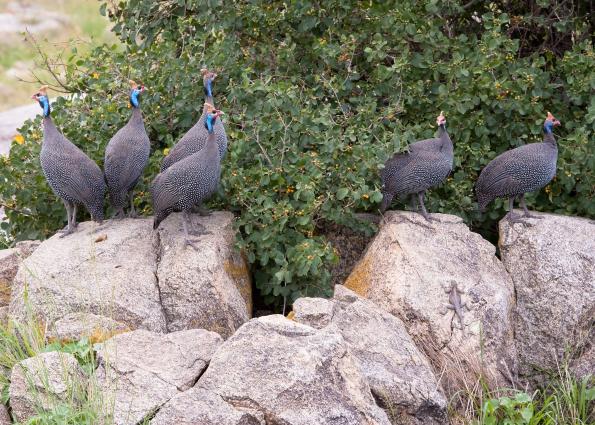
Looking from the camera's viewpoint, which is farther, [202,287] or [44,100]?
[44,100]

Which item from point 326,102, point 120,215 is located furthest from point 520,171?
point 120,215

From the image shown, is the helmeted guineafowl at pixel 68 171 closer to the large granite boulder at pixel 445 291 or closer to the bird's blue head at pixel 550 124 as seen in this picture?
the large granite boulder at pixel 445 291

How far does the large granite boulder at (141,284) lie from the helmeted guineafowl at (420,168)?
105 cm

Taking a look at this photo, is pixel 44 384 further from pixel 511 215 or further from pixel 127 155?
pixel 511 215

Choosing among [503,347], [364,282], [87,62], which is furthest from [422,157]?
[87,62]

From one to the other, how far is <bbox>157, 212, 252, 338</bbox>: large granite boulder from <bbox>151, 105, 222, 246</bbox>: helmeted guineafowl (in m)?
0.13

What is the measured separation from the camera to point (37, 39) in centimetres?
1294

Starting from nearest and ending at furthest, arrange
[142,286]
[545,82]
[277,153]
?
[142,286] < [277,153] < [545,82]

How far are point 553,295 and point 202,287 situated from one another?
6.71ft

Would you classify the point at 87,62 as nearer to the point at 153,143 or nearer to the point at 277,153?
the point at 153,143

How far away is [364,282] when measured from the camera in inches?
236

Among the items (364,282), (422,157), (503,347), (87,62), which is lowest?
(503,347)

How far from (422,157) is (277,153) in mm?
885

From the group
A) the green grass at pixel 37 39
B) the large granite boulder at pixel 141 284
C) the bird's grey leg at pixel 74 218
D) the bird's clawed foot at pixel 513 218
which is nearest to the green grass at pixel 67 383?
the large granite boulder at pixel 141 284
